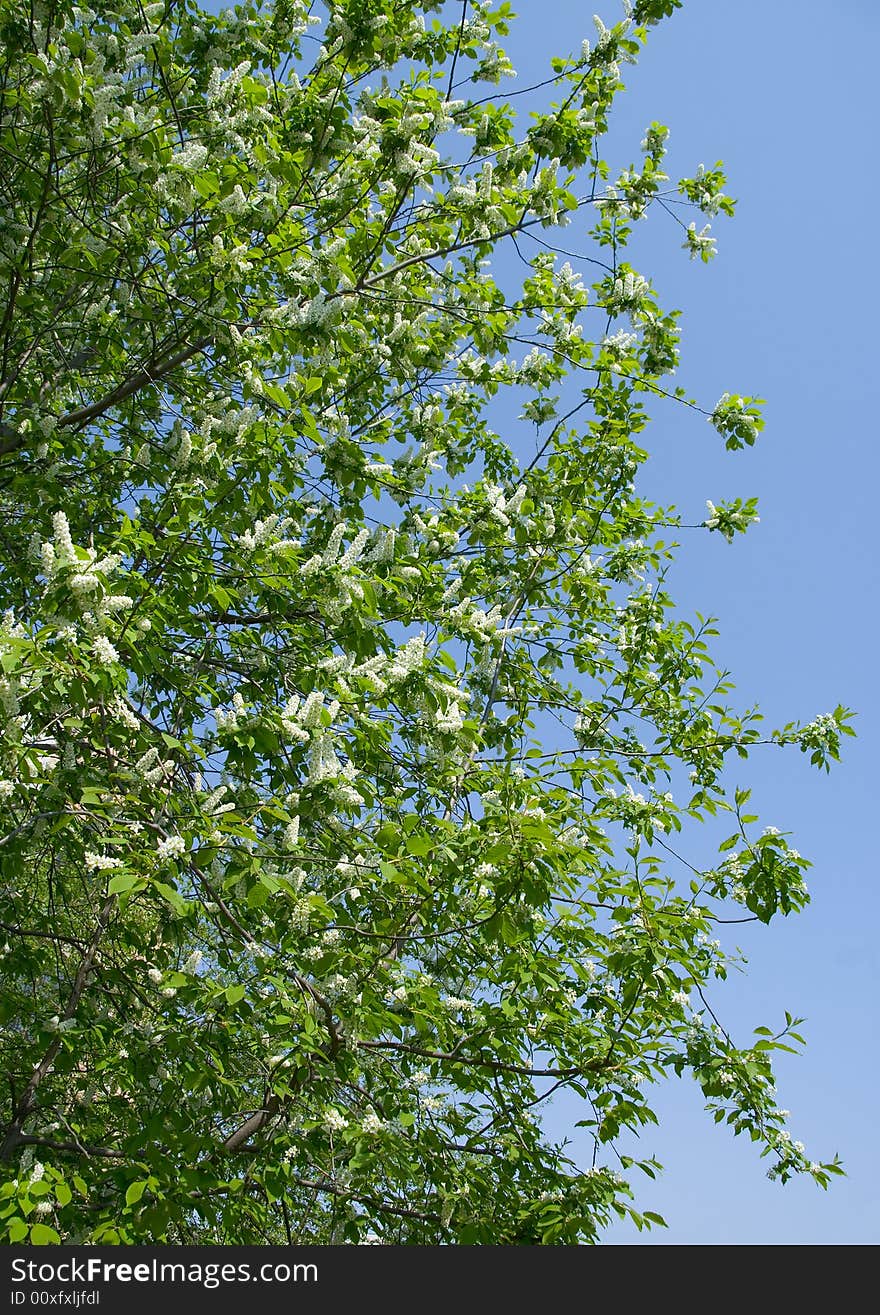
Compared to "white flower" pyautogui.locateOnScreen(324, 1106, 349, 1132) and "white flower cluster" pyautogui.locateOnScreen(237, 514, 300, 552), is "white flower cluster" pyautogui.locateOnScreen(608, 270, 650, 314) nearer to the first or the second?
"white flower cluster" pyautogui.locateOnScreen(237, 514, 300, 552)

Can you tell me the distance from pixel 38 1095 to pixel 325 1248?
7.30ft

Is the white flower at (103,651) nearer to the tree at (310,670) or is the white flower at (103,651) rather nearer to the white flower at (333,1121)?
the tree at (310,670)

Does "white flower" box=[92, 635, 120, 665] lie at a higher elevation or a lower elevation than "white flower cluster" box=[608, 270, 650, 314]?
lower

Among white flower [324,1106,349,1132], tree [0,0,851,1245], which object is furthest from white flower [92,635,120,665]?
white flower [324,1106,349,1132]

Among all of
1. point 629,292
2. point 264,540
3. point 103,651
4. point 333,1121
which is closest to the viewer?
point 103,651

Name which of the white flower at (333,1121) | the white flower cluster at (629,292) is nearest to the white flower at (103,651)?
the white flower at (333,1121)

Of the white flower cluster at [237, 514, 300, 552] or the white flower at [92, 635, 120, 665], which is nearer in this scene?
the white flower at [92, 635, 120, 665]

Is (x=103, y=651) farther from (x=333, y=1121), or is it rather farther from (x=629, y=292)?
(x=629, y=292)

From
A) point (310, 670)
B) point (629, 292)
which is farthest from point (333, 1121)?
point (629, 292)

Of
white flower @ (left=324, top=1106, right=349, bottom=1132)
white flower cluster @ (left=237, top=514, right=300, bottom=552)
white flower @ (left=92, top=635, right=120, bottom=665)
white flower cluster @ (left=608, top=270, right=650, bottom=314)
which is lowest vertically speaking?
white flower @ (left=324, top=1106, right=349, bottom=1132)

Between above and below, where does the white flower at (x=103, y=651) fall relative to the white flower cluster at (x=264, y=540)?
below

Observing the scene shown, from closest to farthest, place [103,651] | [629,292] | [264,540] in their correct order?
1. [103,651]
2. [264,540]
3. [629,292]

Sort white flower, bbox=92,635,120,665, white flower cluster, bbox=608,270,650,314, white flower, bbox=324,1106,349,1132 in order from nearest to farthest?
white flower, bbox=92,635,120,665, white flower, bbox=324,1106,349,1132, white flower cluster, bbox=608,270,650,314

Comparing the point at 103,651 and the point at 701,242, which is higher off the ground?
the point at 701,242
